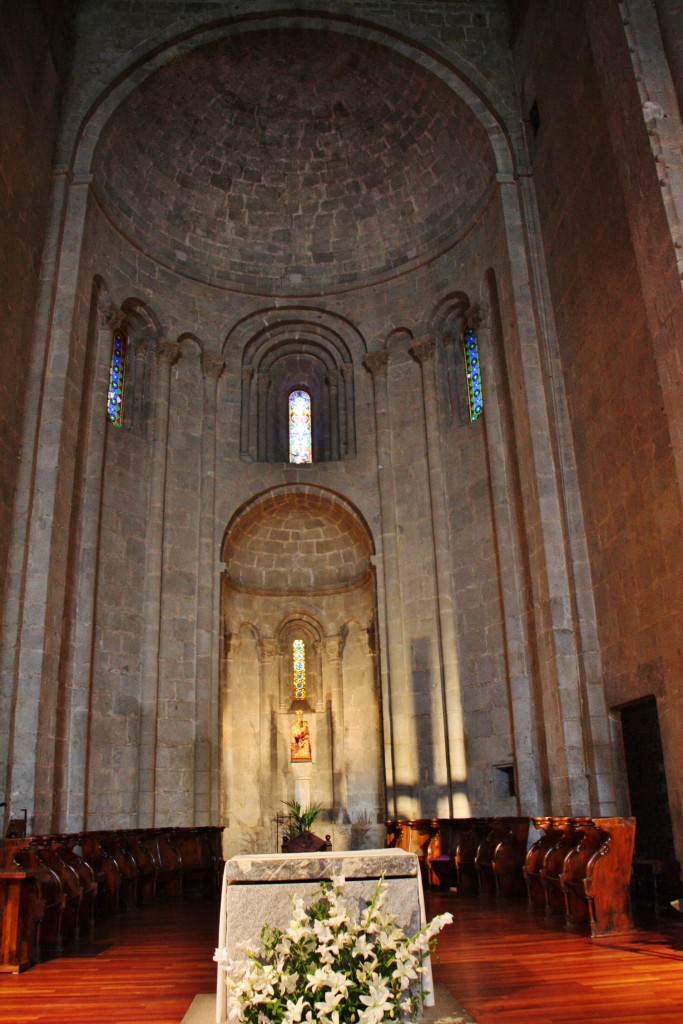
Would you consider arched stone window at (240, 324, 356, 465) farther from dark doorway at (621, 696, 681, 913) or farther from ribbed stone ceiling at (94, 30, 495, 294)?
dark doorway at (621, 696, 681, 913)

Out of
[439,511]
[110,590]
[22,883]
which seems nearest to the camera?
[22,883]

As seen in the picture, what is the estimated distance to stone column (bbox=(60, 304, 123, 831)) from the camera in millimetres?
13648

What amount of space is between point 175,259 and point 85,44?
4.27m

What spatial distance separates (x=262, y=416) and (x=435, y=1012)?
51.8 feet

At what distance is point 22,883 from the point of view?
687cm

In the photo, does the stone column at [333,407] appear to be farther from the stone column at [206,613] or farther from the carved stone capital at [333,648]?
the carved stone capital at [333,648]

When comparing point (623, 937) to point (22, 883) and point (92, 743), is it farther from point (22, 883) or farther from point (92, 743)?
point (92, 743)

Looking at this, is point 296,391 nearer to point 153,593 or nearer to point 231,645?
point 231,645

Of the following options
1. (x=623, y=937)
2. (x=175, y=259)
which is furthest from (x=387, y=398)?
(x=623, y=937)

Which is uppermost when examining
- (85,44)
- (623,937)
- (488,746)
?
(85,44)

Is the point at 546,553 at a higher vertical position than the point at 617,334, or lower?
lower

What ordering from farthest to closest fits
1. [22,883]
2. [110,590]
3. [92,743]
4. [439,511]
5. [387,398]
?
[387,398] < [439,511] < [110,590] < [92,743] < [22,883]

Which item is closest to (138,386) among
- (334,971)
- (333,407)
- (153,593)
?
(333,407)

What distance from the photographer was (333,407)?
1916 centimetres
